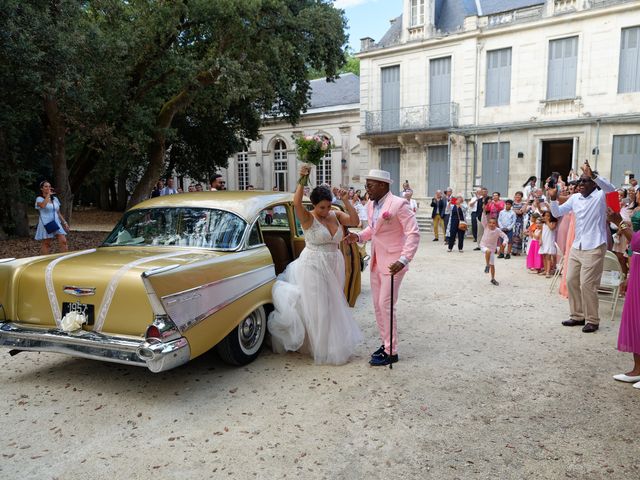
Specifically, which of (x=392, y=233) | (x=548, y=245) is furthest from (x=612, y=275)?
(x=392, y=233)

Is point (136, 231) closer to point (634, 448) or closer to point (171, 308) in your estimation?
point (171, 308)

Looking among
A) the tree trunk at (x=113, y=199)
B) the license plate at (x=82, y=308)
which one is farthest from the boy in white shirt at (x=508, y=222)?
the tree trunk at (x=113, y=199)

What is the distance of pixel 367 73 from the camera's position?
26.0 m

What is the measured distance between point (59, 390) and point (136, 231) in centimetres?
187

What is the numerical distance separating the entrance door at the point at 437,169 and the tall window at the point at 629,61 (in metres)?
7.72

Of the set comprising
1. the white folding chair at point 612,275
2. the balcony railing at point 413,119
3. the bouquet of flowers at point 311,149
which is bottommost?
the white folding chair at point 612,275

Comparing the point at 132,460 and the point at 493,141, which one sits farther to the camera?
the point at 493,141

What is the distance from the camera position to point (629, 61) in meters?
19.2

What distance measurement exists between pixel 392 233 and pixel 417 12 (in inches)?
893

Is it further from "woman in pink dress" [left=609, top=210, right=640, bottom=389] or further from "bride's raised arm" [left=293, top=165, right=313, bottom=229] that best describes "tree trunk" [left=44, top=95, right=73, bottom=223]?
"woman in pink dress" [left=609, top=210, right=640, bottom=389]

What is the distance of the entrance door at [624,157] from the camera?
1936 centimetres

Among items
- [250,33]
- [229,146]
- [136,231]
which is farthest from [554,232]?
[229,146]

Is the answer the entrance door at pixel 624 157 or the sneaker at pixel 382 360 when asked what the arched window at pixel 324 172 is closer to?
the entrance door at pixel 624 157

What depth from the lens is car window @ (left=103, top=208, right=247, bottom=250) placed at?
522 centimetres
